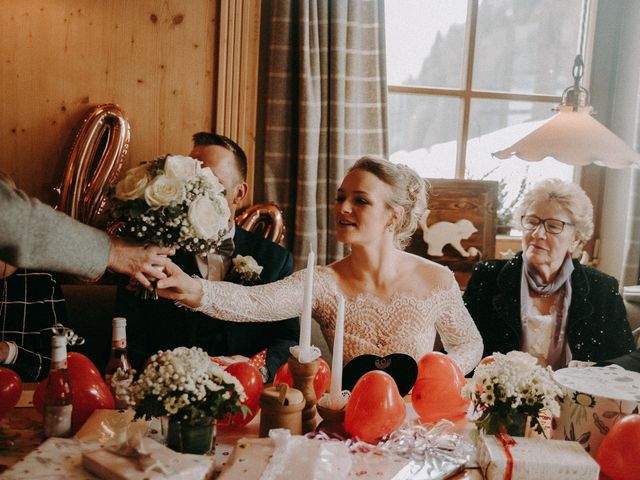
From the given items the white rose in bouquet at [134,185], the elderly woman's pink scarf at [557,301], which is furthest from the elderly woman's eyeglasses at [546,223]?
the white rose in bouquet at [134,185]

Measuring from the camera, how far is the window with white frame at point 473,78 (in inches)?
155

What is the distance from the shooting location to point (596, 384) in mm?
1354

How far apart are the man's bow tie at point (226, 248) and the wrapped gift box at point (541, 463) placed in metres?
1.51

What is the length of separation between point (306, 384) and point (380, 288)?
2.98 feet

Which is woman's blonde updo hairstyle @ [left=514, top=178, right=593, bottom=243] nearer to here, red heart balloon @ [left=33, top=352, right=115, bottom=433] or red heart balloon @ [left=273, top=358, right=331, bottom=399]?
red heart balloon @ [left=273, top=358, right=331, bottom=399]

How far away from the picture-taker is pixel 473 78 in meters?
4.00

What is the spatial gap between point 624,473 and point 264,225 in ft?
7.11

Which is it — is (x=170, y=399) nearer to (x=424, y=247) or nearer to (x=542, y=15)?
(x=424, y=247)

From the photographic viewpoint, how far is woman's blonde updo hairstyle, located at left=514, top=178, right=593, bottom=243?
2533 mm

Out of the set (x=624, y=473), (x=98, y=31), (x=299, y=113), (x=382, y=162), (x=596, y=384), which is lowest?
(x=624, y=473)

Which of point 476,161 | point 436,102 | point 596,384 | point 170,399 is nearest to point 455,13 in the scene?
point 436,102

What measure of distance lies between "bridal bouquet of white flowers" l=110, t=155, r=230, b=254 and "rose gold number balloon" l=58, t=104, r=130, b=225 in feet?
5.00

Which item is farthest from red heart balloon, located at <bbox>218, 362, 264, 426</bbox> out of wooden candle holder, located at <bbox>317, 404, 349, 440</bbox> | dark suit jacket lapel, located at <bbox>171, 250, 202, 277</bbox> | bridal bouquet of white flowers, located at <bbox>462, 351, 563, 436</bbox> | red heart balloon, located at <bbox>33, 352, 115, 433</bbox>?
dark suit jacket lapel, located at <bbox>171, 250, 202, 277</bbox>

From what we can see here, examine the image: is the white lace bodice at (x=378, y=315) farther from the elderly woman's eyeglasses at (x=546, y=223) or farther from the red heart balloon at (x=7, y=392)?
the red heart balloon at (x=7, y=392)
